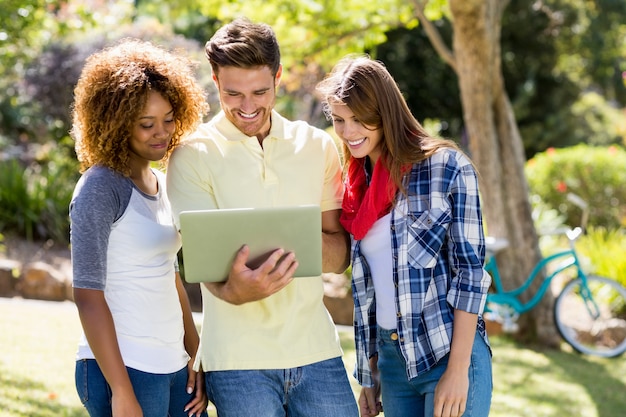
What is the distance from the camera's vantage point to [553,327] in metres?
7.11

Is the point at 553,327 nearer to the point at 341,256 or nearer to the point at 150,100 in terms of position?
the point at 341,256

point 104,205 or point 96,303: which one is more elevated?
point 104,205

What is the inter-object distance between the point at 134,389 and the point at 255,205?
666mm

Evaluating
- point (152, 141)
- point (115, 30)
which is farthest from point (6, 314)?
point (115, 30)

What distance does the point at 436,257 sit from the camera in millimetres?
2482

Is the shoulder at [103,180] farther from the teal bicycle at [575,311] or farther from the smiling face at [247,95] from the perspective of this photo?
the teal bicycle at [575,311]

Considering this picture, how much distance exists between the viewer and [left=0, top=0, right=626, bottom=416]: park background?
6.17 metres

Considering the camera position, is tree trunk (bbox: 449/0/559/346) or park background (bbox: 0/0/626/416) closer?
park background (bbox: 0/0/626/416)

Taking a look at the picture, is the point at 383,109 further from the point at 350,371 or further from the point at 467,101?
the point at 467,101

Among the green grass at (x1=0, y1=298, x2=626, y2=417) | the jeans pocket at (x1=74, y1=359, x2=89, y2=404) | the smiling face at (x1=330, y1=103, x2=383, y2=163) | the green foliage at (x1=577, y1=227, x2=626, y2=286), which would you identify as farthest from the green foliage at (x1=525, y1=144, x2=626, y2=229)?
the jeans pocket at (x1=74, y1=359, x2=89, y2=404)

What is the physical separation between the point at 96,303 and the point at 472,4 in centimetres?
489

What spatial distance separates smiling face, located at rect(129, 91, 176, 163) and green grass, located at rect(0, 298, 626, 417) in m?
2.41

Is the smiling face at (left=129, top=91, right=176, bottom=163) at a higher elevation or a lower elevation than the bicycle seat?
higher

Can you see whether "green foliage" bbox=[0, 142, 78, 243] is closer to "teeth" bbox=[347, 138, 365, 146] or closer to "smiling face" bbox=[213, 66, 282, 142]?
"smiling face" bbox=[213, 66, 282, 142]
